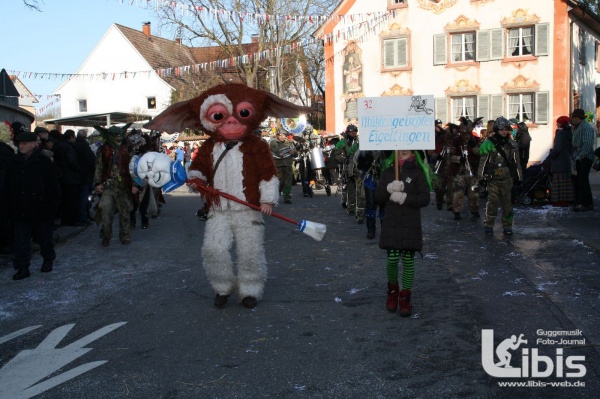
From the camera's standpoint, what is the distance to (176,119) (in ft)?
24.3

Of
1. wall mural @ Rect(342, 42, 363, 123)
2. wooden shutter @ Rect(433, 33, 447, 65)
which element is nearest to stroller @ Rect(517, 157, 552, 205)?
wooden shutter @ Rect(433, 33, 447, 65)

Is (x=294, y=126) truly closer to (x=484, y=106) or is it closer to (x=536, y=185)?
(x=536, y=185)

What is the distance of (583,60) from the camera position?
3209 cm

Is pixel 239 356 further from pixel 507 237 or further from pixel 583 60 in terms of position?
pixel 583 60

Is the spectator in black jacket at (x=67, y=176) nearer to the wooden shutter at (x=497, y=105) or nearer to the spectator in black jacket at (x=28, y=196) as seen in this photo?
the spectator in black jacket at (x=28, y=196)

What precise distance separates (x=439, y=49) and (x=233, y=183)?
2531 cm


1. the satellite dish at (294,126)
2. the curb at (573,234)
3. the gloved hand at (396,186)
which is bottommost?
the curb at (573,234)

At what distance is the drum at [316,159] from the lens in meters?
20.2

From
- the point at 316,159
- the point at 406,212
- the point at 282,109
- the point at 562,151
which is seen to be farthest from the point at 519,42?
the point at 406,212

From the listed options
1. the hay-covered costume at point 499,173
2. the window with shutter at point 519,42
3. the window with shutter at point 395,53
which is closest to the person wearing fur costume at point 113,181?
the hay-covered costume at point 499,173

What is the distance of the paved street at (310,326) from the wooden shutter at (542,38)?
20696mm

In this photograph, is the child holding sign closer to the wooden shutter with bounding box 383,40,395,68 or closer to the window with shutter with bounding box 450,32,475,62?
the window with shutter with bounding box 450,32,475,62

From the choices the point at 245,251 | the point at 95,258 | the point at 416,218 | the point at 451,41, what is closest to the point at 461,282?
the point at 416,218

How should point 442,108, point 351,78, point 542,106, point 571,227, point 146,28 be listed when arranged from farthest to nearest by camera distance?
point 146,28 → point 351,78 → point 442,108 → point 542,106 → point 571,227
